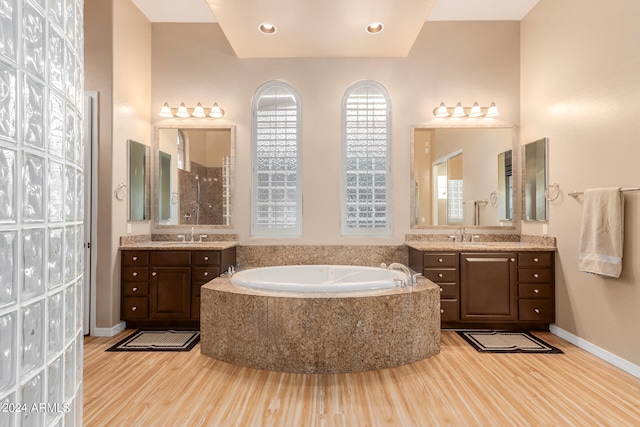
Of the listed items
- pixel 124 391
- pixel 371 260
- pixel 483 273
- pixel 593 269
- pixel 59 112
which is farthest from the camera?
pixel 371 260

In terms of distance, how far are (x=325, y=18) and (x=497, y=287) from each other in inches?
117

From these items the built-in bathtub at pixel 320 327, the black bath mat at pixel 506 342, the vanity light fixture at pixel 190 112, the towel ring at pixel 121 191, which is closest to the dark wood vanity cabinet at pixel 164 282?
the towel ring at pixel 121 191

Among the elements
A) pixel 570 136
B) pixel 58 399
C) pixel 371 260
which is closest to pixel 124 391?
pixel 58 399

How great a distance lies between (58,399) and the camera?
815mm

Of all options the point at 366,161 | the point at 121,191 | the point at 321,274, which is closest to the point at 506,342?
the point at 321,274

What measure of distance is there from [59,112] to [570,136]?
12.4ft

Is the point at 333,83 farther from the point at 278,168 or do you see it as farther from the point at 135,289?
the point at 135,289

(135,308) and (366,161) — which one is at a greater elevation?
(366,161)

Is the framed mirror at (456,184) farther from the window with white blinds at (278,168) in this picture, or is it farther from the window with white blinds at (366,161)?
the window with white blinds at (278,168)

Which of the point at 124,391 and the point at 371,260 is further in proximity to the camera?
the point at 371,260

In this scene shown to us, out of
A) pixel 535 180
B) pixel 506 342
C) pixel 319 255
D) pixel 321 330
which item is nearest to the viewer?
pixel 321 330

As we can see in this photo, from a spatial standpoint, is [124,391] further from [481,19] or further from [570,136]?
[481,19]

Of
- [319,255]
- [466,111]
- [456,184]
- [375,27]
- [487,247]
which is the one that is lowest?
[319,255]

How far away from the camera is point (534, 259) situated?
3.46 meters
